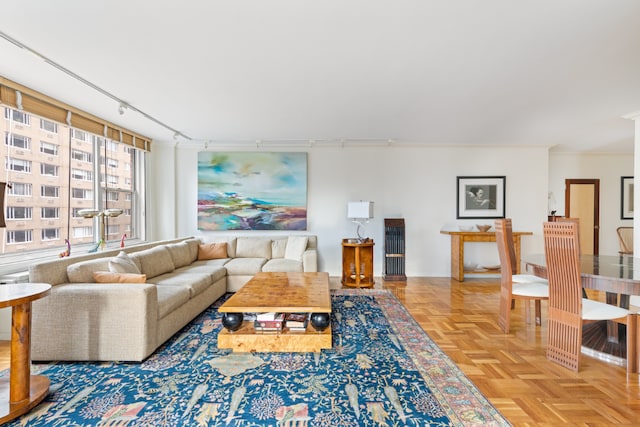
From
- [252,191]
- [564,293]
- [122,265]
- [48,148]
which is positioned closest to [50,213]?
[48,148]

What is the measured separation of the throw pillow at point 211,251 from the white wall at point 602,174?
6444 mm

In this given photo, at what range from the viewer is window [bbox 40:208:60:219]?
361cm

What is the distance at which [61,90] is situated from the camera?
131 inches

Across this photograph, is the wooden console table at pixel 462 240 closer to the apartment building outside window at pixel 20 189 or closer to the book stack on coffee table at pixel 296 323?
the book stack on coffee table at pixel 296 323

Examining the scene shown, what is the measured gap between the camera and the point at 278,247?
5223 millimetres

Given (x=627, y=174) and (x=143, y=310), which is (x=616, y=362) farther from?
(x=627, y=174)

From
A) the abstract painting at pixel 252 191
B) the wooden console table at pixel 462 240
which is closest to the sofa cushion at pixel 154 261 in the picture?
the abstract painting at pixel 252 191

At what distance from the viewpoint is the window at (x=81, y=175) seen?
4086 millimetres

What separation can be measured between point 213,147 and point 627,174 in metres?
8.20

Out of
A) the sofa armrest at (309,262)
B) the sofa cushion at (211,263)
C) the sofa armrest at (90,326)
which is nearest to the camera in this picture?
the sofa armrest at (90,326)

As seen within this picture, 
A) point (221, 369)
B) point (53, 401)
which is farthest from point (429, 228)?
point (53, 401)

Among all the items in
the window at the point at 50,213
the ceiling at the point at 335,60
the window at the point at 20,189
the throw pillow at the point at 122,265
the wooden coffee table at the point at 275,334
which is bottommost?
the wooden coffee table at the point at 275,334

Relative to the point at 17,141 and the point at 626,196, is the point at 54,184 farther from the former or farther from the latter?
the point at 626,196

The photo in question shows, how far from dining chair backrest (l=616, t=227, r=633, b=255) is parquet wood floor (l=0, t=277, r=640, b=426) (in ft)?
14.0
